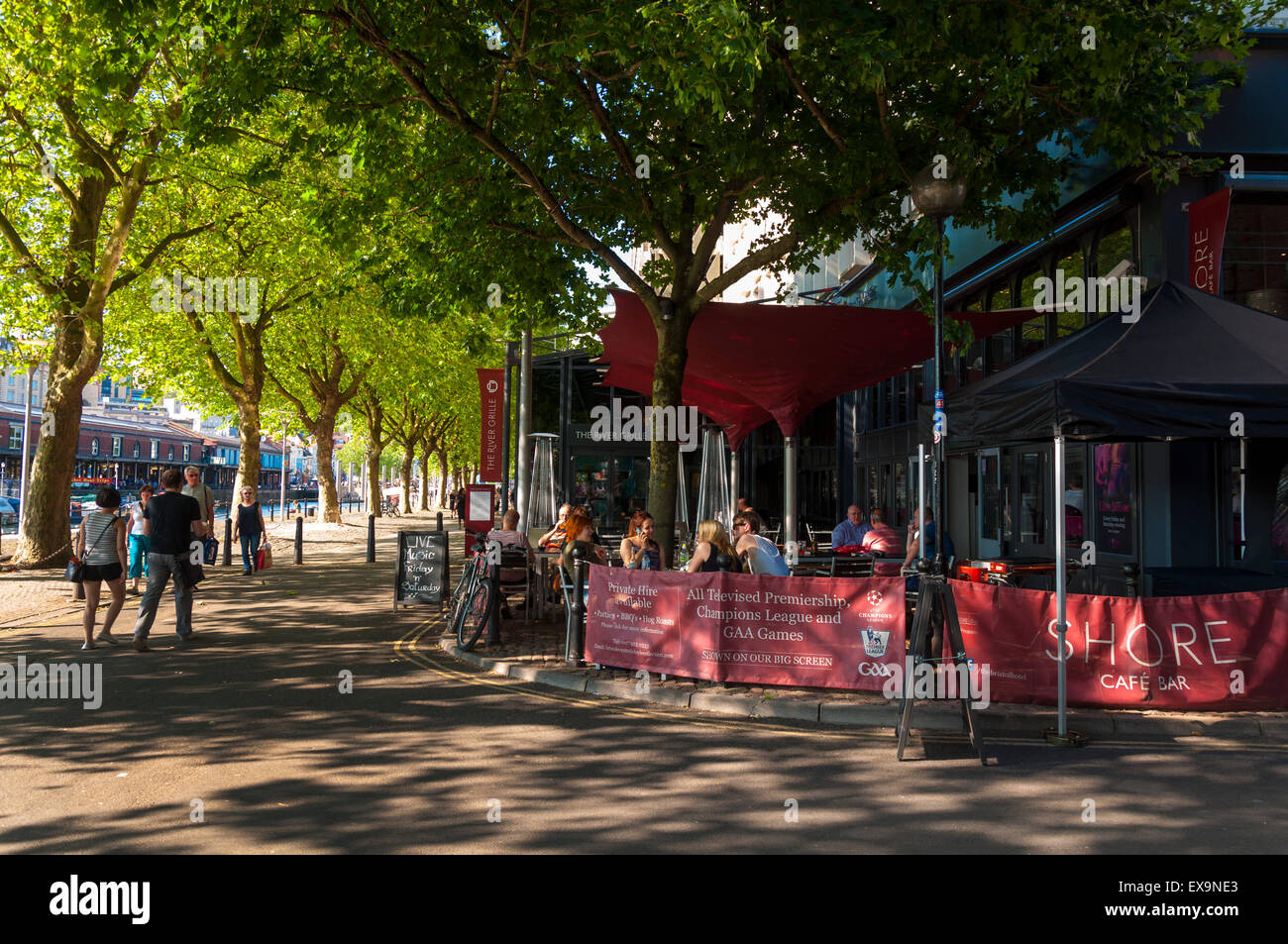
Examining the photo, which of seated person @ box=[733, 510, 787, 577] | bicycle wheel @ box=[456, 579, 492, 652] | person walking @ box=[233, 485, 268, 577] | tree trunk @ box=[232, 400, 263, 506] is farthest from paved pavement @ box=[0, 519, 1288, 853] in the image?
tree trunk @ box=[232, 400, 263, 506]

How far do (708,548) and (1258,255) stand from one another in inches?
287

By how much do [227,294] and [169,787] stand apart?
20012 mm

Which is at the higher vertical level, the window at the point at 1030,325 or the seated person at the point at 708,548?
the window at the point at 1030,325

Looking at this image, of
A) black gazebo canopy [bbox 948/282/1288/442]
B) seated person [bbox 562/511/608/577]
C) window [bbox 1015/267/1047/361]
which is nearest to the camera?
black gazebo canopy [bbox 948/282/1288/442]

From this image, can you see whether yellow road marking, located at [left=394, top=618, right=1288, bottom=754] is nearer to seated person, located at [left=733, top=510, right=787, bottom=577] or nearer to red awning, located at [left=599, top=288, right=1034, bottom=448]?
seated person, located at [left=733, top=510, right=787, bottom=577]

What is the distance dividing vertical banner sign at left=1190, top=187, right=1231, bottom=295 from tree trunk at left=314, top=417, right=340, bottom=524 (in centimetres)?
2962

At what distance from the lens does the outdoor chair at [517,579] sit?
12273mm

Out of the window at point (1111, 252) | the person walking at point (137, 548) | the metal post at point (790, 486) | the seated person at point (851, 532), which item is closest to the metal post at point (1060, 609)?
the window at point (1111, 252)

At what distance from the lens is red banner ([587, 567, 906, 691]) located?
7.86 m

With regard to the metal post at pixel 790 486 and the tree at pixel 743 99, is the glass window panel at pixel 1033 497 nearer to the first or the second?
the metal post at pixel 790 486

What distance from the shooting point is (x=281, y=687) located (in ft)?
27.5

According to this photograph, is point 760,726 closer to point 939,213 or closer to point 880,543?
point 939,213

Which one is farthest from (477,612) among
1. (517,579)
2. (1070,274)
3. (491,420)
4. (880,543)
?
(491,420)

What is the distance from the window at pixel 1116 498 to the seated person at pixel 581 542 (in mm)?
6161
